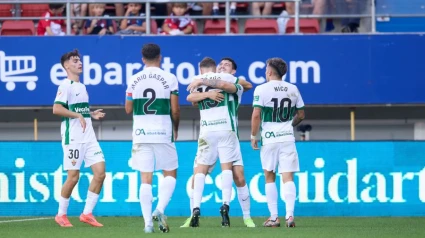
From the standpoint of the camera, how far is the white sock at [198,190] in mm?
13123

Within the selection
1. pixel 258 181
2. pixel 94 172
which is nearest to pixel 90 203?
pixel 94 172

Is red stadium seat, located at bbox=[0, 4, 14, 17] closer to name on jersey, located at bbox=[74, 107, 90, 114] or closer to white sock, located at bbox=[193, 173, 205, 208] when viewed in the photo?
name on jersey, located at bbox=[74, 107, 90, 114]

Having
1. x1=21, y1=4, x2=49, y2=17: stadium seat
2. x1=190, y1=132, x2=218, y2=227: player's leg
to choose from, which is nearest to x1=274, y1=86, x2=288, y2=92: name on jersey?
x1=190, y1=132, x2=218, y2=227: player's leg

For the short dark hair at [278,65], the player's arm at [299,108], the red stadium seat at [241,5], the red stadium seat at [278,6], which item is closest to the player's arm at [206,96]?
the short dark hair at [278,65]

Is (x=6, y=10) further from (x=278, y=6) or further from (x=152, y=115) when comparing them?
(x=152, y=115)

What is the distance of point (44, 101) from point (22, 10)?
1.86m

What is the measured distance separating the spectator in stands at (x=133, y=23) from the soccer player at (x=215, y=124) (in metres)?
7.22

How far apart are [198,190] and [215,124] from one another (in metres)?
0.84

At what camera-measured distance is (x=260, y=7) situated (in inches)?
825

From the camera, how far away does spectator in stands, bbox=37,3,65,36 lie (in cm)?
2081

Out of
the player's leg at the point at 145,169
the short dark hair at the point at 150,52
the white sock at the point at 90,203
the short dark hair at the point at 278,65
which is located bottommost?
the white sock at the point at 90,203

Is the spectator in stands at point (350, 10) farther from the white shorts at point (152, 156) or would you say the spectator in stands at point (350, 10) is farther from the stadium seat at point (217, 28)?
the white shorts at point (152, 156)

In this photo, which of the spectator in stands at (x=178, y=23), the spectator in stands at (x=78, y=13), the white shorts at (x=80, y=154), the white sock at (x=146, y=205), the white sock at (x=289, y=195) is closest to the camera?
the white sock at (x=146, y=205)

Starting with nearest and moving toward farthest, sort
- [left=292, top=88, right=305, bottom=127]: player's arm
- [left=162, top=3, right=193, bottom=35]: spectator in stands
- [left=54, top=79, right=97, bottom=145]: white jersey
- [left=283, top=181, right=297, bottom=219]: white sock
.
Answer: [left=283, top=181, right=297, bottom=219]: white sock < [left=292, top=88, right=305, bottom=127]: player's arm < [left=54, top=79, right=97, bottom=145]: white jersey < [left=162, top=3, right=193, bottom=35]: spectator in stands
